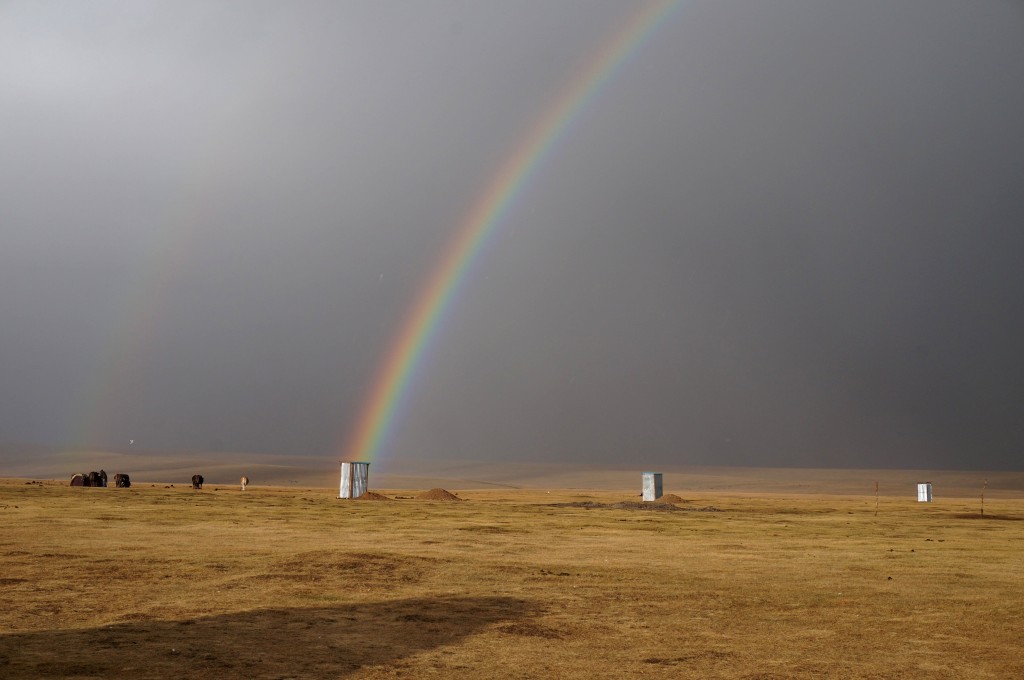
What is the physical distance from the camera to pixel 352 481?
202 feet

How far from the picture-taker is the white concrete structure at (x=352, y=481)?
6144 centimetres

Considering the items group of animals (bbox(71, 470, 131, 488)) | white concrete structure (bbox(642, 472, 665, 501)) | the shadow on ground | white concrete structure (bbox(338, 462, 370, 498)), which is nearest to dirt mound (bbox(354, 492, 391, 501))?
white concrete structure (bbox(338, 462, 370, 498))

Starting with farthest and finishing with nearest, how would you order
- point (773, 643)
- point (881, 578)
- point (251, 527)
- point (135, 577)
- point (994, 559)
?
point (251, 527) → point (994, 559) → point (881, 578) → point (135, 577) → point (773, 643)

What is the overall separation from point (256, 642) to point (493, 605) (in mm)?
4662

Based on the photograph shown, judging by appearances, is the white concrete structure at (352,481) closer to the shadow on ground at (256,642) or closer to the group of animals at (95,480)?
the group of animals at (95,480)

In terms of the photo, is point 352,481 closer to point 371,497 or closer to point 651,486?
point 371,497

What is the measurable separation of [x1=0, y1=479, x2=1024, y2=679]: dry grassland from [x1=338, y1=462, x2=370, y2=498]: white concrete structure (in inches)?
1131

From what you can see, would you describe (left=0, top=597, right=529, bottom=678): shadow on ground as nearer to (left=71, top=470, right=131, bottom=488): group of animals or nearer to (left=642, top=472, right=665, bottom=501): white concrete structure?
(left=642, top=472, right=665, bottom=501): white concrete structure

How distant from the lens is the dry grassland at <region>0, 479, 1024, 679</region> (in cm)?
1216

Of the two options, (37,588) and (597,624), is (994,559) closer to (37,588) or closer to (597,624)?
(597,624)

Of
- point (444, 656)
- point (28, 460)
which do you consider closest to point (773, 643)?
point (444, 656)

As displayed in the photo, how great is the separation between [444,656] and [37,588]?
8459 millimetres

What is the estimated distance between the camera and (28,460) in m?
182

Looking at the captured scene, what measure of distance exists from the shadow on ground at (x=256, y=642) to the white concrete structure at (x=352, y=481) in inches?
1801
